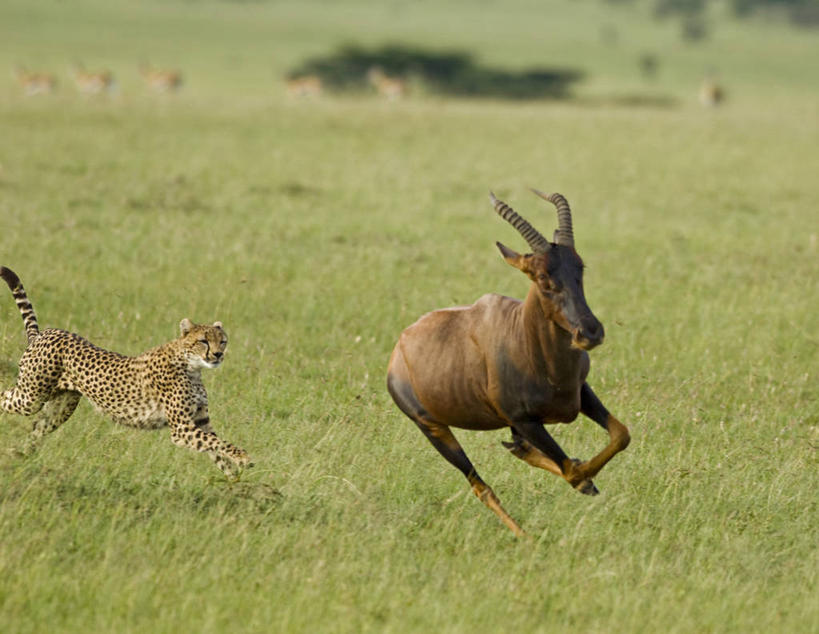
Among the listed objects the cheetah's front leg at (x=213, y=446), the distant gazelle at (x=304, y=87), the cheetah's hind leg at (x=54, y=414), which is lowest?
the distant gazelle at (x=304, y=87)

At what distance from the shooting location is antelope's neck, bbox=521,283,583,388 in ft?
22.9

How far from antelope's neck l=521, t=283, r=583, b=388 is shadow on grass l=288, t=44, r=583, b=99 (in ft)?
135

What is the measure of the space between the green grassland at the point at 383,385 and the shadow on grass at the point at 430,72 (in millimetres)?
18715

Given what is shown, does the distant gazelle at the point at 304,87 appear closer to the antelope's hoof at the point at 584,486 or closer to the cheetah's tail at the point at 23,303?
the cheetah's tail at the point at 23,303

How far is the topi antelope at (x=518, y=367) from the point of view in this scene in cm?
688

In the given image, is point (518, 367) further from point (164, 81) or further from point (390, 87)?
point (390, 87)

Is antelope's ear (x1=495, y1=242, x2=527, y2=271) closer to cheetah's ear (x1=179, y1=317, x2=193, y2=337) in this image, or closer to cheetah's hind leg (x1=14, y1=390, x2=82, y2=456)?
cheetah's ear (x1=179, y1=317, x2=193, y2=337)

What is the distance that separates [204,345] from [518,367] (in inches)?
73.0

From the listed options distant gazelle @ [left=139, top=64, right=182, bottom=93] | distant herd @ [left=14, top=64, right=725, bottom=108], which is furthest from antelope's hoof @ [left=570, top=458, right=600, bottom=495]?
distant gazelle @ [left=139, top=64, right=182, bottom=93]

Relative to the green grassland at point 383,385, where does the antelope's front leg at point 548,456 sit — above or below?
above

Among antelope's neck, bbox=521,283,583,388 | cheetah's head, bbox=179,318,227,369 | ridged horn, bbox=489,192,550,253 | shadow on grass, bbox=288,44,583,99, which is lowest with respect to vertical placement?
shadow on grass, bbox=288,44,583,99

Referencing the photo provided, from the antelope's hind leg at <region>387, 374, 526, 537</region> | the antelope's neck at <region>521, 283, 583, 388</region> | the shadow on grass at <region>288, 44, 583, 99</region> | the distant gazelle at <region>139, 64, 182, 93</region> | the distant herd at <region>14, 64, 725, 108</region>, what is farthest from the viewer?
the shadow on grass at <region>288, 44, 583, 99</region>

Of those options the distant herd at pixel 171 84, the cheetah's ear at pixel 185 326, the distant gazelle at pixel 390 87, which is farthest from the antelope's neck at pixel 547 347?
the distant gazelle at pixel 390 87

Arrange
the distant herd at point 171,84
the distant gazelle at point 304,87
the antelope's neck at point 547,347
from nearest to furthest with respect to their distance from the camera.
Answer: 1. the antelope's neck at point 547,347
2. the distant herd at point 171,84
3. the distant gazelle at point 304,87
